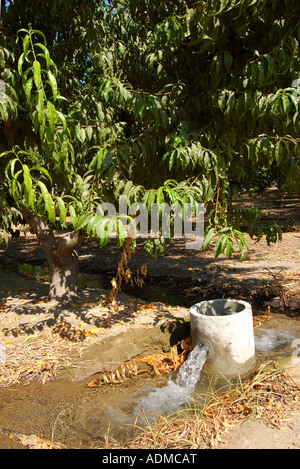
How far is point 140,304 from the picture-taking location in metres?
5.45

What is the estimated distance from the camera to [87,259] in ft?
30.0

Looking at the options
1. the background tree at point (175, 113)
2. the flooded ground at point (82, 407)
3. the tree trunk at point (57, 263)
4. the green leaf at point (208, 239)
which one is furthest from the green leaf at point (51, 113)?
the tree trunk at point (57, 263)

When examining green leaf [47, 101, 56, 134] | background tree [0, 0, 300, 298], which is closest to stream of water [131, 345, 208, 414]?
background tree [0, 0, 300, 298]

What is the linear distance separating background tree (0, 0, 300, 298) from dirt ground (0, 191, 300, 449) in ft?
3.67

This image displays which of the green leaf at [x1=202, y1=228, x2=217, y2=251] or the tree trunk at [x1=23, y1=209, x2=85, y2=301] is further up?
the green leaf at [x1=202, y1=228, x2=217, y2=251]

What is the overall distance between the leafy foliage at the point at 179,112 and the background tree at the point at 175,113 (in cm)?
1

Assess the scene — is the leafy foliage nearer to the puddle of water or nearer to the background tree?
the background tree

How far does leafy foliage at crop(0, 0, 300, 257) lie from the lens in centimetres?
333

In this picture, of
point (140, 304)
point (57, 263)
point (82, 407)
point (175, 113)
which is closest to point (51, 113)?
point (175, 113)

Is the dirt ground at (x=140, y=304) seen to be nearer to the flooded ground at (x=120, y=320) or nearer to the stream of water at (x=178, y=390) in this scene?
the flooded ground at (x=120, y=320)

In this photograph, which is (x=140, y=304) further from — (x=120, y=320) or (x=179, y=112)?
(x=179, y=112)

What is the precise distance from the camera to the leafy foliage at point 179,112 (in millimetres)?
3330

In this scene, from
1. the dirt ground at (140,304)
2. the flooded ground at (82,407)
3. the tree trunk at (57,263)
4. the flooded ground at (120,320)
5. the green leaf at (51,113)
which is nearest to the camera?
the green leaf at (51,113)

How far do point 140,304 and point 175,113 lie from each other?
8.75ft
